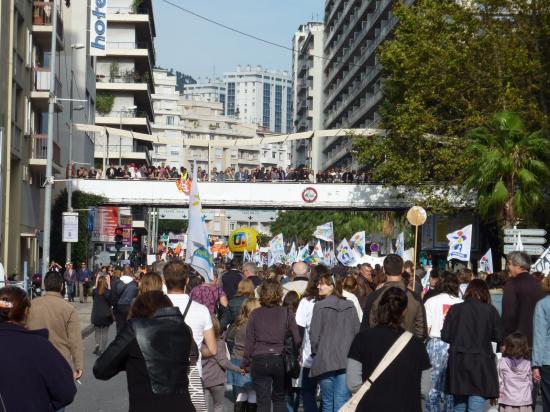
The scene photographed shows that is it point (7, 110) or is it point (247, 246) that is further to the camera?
point (247, 246)

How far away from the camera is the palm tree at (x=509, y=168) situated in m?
36.8

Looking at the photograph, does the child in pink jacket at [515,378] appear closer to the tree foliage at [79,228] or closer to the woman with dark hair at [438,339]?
the woman with dark hair at [438,339]

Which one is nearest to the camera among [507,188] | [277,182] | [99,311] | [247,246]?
[99,311]

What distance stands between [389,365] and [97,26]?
63.4 metres

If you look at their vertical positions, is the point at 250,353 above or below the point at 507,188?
below

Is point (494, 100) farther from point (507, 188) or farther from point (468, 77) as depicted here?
point (507, 188)

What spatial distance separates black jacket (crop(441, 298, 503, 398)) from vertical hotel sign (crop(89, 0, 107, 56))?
58789 millimetres

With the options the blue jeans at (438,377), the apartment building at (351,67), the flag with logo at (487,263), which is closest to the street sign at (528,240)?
the flag with logo at (487,263)

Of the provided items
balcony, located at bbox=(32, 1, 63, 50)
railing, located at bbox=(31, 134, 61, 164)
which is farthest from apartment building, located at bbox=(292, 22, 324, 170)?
railing, located at bbox=(31, 134, 61, 164)

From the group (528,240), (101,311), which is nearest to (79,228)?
(528,240)

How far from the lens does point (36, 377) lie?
6.27 meters

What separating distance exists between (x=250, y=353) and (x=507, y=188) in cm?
2691

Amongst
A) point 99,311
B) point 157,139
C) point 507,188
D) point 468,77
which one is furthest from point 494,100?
point 157,139

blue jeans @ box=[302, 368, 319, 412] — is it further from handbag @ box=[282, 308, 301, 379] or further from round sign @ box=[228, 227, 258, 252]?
round sign @ box=[228, 227, 258, 252]
